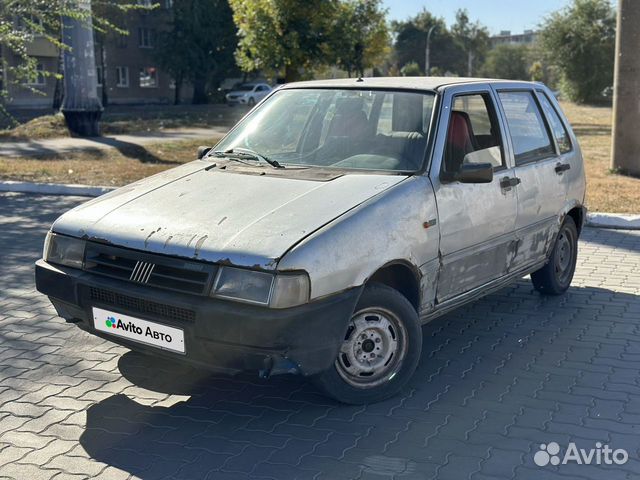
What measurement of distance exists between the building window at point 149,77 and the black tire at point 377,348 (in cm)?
6065

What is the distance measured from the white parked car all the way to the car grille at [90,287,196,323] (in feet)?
147

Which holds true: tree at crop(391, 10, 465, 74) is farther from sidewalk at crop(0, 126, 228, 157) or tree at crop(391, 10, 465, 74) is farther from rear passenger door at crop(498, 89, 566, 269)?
rear passenger door at crop(498, 89, 566, 269)

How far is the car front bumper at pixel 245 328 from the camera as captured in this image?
381cm

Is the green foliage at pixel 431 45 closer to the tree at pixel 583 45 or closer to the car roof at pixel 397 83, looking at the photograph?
the tree at pixel 583 45

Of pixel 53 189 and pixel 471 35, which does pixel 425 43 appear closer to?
pixel 471 35

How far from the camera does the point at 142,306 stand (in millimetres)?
4090

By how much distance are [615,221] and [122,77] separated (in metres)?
55.7

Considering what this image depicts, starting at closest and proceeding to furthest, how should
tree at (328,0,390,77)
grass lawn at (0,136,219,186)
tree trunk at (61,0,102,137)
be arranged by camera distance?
1. grass lawn at (0,136,219,186)
2. tree at (328,0,390,77)
3. tree trunk at (61,0,102,137)

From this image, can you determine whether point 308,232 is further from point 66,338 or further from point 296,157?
point 66,338

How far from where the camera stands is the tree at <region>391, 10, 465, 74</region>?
3575 inches

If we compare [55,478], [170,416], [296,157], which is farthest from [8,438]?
[296,157]

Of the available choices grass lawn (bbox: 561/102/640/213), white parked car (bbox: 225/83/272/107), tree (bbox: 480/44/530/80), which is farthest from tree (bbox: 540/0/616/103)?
tree (bbox: 480/44/530/80)

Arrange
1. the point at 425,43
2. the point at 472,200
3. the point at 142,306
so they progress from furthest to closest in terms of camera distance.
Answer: the point at 425,43 < the point at 472,200 < the point at 142,306

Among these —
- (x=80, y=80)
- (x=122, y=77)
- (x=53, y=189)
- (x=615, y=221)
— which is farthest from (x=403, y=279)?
(x=122, y=77)
